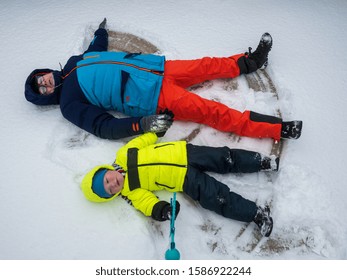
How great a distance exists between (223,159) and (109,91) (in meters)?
1.00

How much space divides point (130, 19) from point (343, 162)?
7.46 ft

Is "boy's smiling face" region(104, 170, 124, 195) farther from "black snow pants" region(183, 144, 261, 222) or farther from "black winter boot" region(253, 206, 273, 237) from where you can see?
"black winter boot" region(253, 206, 273, 237)

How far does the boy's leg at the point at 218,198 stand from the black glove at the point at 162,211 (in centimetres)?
18

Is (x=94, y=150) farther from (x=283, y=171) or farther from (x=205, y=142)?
(x=283, y=171)

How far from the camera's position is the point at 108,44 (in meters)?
3.31

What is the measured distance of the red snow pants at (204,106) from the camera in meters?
2.66

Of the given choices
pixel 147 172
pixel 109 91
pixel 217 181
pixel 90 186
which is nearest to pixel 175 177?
pixel 147 172

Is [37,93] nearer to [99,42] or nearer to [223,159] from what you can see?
[99,42]

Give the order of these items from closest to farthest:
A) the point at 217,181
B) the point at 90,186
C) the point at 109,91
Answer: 1. the point at 90,186
2. the point at 217,181
3. the point at 109,91

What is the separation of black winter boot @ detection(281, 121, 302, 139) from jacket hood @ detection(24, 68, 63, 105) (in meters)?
1.79

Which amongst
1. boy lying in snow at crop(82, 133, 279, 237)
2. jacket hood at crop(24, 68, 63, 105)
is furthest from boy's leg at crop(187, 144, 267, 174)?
jacket hood at crop(24, 68, 63, 105)

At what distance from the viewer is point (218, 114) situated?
269cm

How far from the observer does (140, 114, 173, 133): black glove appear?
2.58 meters
